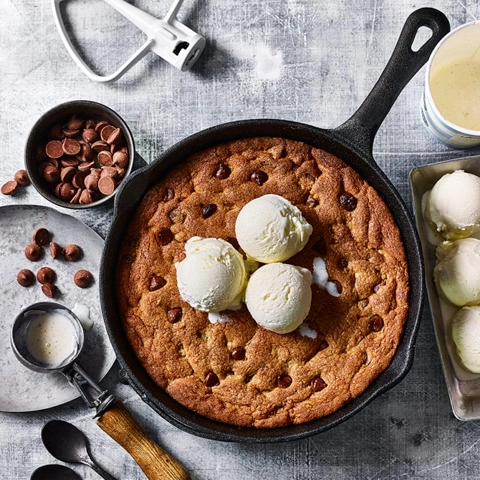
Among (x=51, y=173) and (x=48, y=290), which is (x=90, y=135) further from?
(x=48, y=290)

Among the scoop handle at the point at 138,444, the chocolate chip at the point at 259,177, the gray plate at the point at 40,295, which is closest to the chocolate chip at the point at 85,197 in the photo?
the gray plate at the point at 40,295

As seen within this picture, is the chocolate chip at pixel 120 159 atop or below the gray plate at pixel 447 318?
atop

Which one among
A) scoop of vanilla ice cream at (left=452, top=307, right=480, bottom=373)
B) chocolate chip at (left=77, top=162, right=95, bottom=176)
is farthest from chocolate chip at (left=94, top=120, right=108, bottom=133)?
scoop of vanilla ice cream at (left=452, top=307, right=480, bottom=373)

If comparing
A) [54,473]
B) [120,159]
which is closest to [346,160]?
[120,159]

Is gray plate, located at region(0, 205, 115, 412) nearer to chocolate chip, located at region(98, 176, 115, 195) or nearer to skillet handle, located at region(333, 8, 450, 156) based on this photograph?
chocolate chip, located at region(98, 176, 115, 195)

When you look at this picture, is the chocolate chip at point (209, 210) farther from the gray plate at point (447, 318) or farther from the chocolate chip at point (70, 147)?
the gray plate at point (447, 318)

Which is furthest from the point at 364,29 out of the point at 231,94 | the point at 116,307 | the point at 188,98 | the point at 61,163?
the point at 116,307
